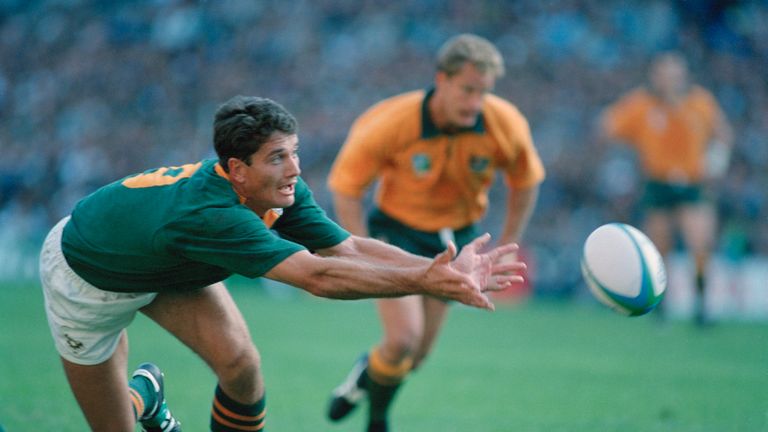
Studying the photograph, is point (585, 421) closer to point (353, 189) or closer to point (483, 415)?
point (483, 415)

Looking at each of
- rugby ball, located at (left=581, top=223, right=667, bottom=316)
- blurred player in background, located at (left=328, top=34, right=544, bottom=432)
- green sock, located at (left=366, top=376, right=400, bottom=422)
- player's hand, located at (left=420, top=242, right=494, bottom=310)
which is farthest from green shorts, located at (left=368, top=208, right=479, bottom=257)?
player's hand, located at (left=420, top=242, right=494, bottom=310)

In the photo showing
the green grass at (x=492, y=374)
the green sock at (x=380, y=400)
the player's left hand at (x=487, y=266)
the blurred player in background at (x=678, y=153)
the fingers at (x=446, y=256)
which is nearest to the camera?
the fingers at (x=446, y=256)

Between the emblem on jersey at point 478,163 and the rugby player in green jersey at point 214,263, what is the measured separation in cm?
201

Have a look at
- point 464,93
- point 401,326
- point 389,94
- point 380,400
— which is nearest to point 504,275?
point 401,326

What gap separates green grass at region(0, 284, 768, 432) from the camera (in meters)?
6.87

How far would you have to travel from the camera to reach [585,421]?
687cm

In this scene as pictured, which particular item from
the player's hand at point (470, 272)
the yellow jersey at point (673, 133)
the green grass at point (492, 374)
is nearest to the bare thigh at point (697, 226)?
the yellow jersey at point (673, 133)

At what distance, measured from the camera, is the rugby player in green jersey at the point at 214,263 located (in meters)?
4.09

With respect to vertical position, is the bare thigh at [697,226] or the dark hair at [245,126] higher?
the dark hair at [245,126]

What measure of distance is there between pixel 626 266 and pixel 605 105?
15.1 m

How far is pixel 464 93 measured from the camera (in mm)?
6352

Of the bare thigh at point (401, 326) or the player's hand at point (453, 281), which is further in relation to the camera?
the bare thigh at point (401, 326)

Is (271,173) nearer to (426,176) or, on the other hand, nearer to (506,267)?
(506,267)

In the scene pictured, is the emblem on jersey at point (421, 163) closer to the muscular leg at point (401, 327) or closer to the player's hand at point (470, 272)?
the muscular leg at point (401, 327)
